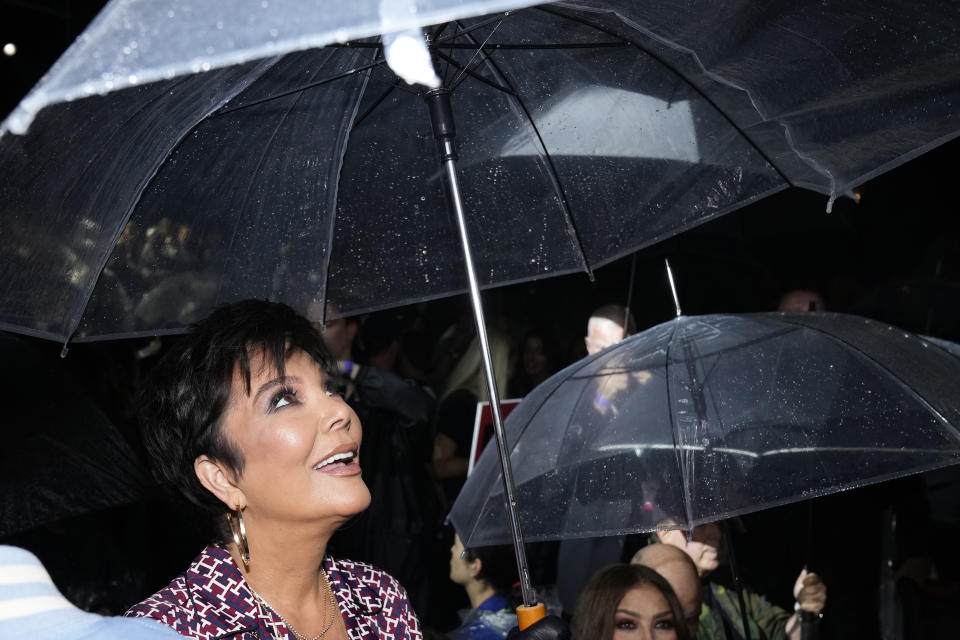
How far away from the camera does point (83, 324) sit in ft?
8.62

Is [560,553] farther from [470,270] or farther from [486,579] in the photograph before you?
[470,270]

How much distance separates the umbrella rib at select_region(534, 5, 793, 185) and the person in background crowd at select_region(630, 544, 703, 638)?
166 cm

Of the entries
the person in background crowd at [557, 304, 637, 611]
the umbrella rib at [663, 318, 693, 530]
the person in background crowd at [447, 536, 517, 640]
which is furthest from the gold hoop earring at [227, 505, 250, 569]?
the person in background crowd at [557, 304, 637, 611]

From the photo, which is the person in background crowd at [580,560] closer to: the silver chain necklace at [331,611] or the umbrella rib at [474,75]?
the umbrella rib at [474,75]

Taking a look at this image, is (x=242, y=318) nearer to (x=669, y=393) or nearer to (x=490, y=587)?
(x=669, y=393)

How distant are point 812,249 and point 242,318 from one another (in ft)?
19.1

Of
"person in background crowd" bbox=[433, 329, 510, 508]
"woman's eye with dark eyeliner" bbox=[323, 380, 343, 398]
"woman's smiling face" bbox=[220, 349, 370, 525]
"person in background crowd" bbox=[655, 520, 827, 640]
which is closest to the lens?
"woman's smiling face" bbox=[220, 349, 370, 525]

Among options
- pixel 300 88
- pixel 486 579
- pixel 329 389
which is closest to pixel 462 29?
pixel 300 88

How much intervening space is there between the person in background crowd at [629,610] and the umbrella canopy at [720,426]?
472mm

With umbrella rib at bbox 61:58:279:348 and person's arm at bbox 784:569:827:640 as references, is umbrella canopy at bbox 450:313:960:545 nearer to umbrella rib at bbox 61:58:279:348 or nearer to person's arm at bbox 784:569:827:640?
person's arm at bbox 784:569:827:640

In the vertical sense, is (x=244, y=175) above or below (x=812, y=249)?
below

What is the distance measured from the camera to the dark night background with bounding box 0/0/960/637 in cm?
473

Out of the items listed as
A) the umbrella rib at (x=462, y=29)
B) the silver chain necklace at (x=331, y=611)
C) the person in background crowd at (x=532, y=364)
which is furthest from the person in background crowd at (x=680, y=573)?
the person in background crowd at (x=532, y=364)

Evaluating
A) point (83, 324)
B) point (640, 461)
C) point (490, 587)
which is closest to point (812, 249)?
point (490, 587)
